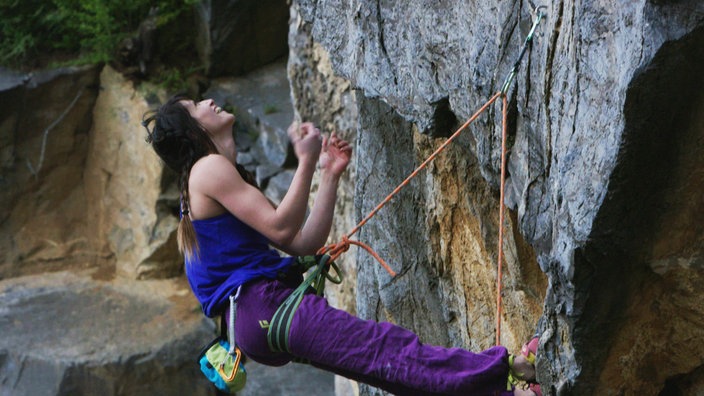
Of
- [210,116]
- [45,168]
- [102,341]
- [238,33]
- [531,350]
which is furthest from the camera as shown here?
[45,168]

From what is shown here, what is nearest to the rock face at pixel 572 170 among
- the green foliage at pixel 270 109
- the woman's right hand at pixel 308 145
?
the woman's right hand at pixel 308 145

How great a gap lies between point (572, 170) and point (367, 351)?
102 cm

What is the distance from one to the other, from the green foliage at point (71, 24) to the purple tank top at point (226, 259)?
5182 millimetres

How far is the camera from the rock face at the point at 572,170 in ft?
7.32

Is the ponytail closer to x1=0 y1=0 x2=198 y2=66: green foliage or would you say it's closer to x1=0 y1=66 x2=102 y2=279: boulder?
x1=0 y1=0 x2=198 y2=66: green foliage

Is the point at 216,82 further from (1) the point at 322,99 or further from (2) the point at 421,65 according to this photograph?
(2) the point at 421,65

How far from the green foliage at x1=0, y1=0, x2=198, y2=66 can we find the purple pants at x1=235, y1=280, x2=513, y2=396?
17.7ft

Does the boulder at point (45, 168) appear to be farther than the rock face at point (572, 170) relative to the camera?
Yes

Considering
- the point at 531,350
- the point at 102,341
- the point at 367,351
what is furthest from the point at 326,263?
the point at 102,341

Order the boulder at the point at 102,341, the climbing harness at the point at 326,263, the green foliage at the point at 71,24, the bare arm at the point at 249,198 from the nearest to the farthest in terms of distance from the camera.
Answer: the climbing harness at the point at 326,263, the bare arm at the point at 249,198, the boulder at the point at 102,341, the green foliage at the point at 71,24

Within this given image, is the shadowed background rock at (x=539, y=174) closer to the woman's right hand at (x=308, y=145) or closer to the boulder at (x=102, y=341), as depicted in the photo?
the woman's right hand at (x=308, y=145)

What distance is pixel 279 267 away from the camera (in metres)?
3.36

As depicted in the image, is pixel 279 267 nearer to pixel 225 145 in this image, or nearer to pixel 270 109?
pixel 225 145

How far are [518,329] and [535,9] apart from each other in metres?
1.33
